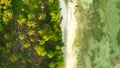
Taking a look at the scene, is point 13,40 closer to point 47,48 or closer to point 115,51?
point 47,48

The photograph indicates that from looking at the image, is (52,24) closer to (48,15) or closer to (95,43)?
(48,15)

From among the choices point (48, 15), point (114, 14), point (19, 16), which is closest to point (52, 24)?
point (48, 15)

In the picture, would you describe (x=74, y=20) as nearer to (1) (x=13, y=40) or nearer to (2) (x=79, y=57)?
(2) (x=79, y=57)

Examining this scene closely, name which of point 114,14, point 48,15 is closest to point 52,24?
point 48,15

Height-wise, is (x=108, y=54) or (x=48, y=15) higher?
(x=48, y=15)

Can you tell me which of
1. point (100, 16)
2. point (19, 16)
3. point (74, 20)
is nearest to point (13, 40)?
point (19, 16)

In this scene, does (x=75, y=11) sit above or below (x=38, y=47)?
above
